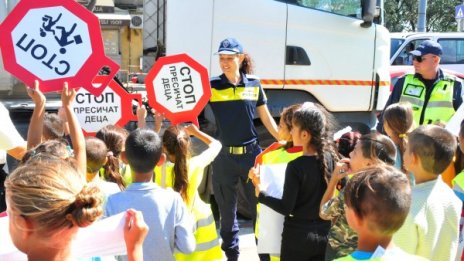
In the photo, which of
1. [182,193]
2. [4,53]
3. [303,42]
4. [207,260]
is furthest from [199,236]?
[303,42]

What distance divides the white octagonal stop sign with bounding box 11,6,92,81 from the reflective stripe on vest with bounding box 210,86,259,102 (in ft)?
5.37

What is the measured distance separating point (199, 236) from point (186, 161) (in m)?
0.53

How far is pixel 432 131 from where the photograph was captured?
2.54 meters

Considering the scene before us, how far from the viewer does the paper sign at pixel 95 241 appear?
1482mm

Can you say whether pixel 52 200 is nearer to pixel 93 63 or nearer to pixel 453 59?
pixel 93 63

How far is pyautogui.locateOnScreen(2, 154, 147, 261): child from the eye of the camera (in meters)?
1.34

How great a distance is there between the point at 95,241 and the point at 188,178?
5.07 ft

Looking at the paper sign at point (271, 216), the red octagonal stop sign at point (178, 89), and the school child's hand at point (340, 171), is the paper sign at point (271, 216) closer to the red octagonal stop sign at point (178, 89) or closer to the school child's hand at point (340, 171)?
the school child's hand at point (340, 171)

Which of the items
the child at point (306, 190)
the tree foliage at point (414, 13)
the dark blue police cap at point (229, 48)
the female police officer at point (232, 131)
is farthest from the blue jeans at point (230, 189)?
the tree foliage at point (414, 13)

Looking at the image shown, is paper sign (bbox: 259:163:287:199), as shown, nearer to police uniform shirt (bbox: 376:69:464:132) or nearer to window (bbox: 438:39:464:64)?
police uniform shirt (bbox: 376:69:464:132)

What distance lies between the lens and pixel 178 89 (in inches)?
136

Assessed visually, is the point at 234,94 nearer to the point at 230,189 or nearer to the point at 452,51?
the point at 230,189

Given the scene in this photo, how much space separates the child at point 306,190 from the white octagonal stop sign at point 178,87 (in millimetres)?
806

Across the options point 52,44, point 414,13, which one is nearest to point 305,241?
point 52,44
